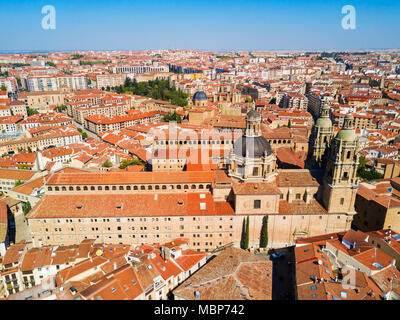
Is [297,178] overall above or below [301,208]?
above

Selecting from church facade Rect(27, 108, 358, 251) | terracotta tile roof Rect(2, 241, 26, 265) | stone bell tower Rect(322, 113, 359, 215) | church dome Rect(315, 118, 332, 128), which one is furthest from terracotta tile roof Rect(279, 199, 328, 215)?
terracotta tile roof Rect(2, 241, 26, 265)

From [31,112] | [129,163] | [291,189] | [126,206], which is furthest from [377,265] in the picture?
A: [31,112]

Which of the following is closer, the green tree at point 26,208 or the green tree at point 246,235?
the green tree at point 246,235

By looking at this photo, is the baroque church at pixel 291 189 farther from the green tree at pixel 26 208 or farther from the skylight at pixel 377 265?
the green tree at pixel 26 208

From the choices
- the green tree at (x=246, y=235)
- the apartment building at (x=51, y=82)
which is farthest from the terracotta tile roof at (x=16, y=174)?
the apartment building at (x=51, y=82)

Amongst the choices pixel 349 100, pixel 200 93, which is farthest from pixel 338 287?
pixel 349 100

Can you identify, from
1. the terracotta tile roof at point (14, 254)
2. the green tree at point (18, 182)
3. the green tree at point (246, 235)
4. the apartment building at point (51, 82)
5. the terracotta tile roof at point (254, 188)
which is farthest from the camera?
the apartment building at point (51, 82)

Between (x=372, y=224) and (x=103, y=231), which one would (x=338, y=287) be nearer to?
(x=372, y=224)

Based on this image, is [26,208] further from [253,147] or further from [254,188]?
[253,147]

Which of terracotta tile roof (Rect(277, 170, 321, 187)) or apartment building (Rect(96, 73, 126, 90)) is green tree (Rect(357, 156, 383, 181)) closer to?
terracotta tile roof (Rect(277, 170, 321, 187))
